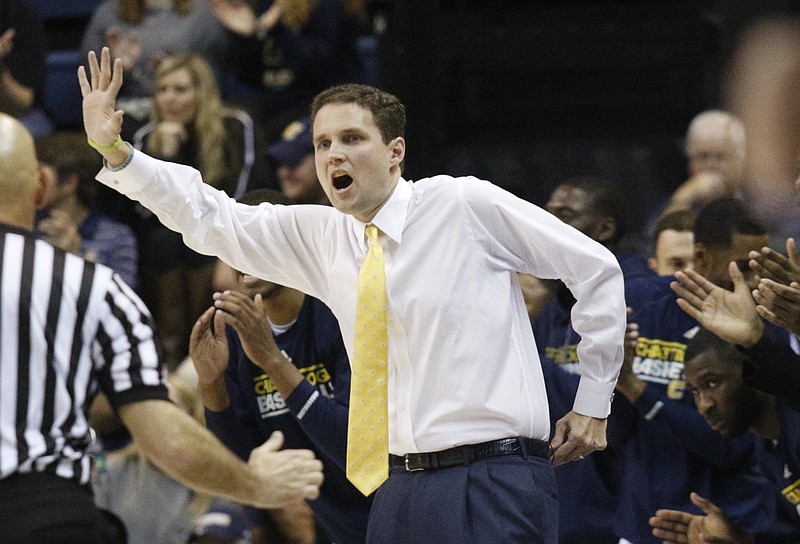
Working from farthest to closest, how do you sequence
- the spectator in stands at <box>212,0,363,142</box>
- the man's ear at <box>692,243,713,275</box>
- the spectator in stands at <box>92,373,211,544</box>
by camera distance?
the spectator in stands at <box>212,0,363,142</box> → the spectator in stands at <box>92,373,211,544</box> → the man's ear at <box>692,243,713,275</box>

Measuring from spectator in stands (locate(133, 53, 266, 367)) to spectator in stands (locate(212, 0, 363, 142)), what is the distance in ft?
1.53

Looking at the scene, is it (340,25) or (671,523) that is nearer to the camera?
(671,523)

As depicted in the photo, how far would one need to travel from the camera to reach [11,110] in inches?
318

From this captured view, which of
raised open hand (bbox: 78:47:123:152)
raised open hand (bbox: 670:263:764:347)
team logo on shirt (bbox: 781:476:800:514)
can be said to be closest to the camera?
raised open hand (bbox: 78:47:123:152)

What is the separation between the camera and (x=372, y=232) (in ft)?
13.6

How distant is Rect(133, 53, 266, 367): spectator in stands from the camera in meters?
7.53

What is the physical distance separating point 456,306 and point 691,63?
4.90m

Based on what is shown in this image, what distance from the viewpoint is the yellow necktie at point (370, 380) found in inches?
160

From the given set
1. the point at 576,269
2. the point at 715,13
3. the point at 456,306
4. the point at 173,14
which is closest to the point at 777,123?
the point at 576,269

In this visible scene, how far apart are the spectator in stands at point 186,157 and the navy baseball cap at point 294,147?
0.36 ft

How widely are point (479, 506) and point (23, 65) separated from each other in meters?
5.27

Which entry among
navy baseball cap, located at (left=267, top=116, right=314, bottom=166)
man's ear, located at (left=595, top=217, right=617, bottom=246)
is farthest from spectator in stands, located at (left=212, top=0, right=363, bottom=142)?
man's ear, located at (left=595, top=217, right=617, bottom=246)

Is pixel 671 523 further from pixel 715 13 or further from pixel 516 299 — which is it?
pixel 715 13

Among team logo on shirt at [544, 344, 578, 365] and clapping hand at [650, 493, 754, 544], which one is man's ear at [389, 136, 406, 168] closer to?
team logo on shirt at [544, 344, 578, 365]
